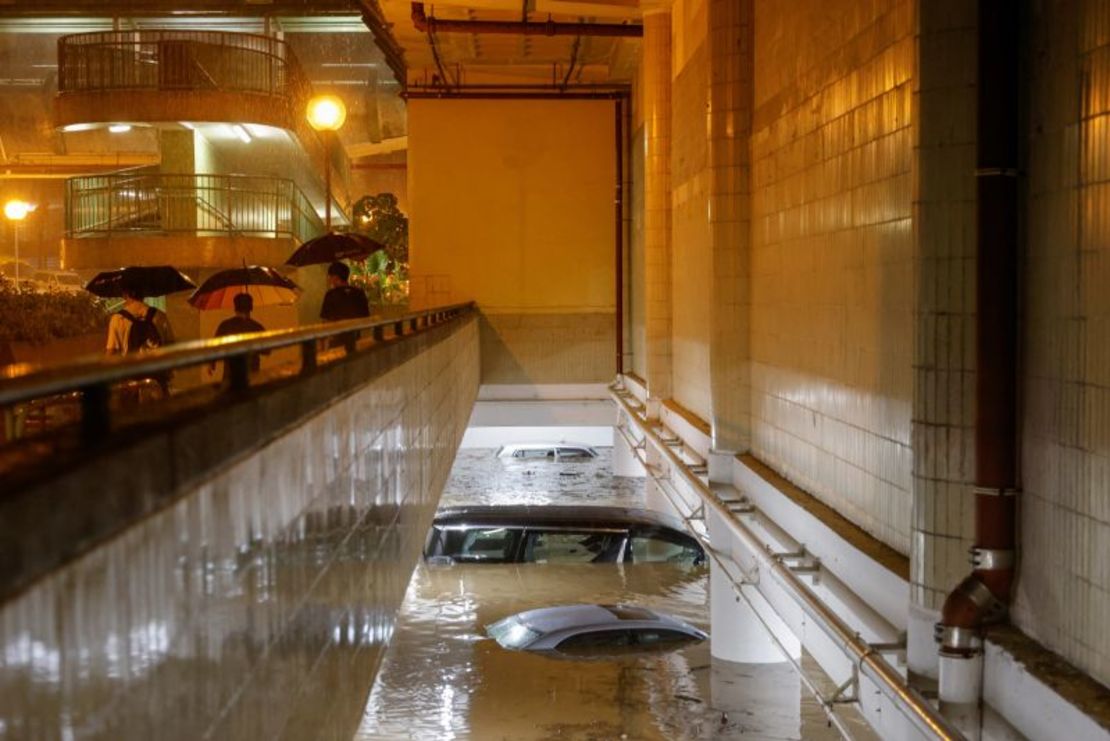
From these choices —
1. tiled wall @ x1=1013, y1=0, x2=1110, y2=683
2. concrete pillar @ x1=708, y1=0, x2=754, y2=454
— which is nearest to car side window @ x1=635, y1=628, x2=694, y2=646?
concrete pillar @ x1=708, y1=0, x2=754, y2=454

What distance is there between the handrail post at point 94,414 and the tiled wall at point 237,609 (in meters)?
0.20

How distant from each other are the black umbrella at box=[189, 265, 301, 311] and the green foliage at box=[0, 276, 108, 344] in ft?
8.56

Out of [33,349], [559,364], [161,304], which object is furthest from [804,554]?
[161,304]

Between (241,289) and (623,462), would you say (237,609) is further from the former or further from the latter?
(623,462)

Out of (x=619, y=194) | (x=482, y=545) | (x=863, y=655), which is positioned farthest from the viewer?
(x=619, y=194)

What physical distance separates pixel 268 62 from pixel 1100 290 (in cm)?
1940

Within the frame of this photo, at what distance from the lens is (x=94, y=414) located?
264cm

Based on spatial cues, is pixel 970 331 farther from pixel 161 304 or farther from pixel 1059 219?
pixel 161 304

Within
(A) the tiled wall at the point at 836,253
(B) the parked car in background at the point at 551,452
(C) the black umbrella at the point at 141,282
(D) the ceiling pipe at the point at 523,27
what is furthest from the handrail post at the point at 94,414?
(B) the parked car in background at the point at 551,452

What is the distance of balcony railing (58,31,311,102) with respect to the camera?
68.8ft

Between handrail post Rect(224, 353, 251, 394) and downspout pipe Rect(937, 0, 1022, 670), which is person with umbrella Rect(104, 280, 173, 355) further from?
downspout pipe Rect(937, 0, 1022, 670)

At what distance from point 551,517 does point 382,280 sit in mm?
16419

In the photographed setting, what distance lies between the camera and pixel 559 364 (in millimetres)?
22062

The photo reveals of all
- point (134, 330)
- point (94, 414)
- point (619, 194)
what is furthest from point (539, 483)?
point (94, 414)
